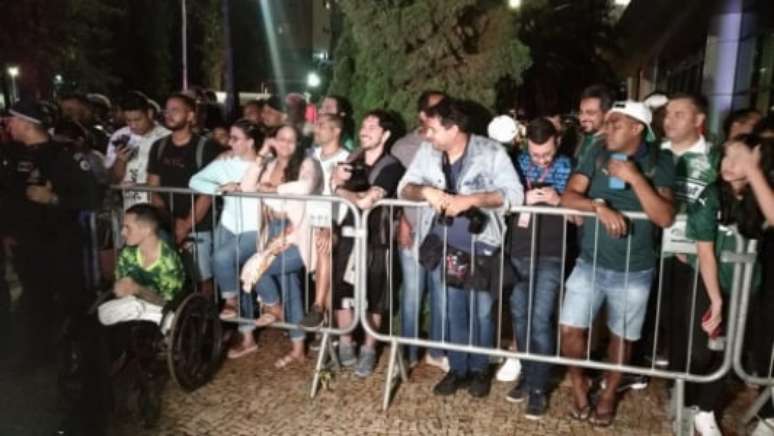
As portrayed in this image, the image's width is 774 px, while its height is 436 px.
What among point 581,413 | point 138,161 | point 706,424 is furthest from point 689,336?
point 138,161

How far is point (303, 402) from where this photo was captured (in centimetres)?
470

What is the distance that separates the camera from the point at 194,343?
483 cm

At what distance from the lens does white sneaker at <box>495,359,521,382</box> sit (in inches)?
200

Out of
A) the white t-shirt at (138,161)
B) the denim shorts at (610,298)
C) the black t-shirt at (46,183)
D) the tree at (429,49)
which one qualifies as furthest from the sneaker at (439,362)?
the black t-shirt at (46,183)

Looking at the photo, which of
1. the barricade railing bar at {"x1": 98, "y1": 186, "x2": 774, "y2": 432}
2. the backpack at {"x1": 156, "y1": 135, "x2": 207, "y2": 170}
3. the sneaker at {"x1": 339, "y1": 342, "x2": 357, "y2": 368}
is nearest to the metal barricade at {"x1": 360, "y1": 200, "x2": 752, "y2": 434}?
the barricade railing bar at {"x1": 98, "y1": 186, "x2": 774, "y2": 432}

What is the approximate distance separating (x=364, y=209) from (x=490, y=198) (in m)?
0.85

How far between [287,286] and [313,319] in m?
0.52

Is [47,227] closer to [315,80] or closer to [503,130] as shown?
[503,130]

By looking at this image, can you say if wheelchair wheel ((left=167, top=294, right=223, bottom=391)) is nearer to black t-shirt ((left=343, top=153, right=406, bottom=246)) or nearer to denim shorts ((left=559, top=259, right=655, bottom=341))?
black t-shirt ((left=343, top=153, right=406, bottom=246))

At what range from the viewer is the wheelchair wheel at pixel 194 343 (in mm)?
4521

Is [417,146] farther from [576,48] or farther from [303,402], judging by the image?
[576,48]

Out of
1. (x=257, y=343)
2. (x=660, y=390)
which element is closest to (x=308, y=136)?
(x=257, y=343)

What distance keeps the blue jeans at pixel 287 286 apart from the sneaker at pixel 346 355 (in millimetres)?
327

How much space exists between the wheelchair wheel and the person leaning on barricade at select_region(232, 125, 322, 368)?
0.35m
